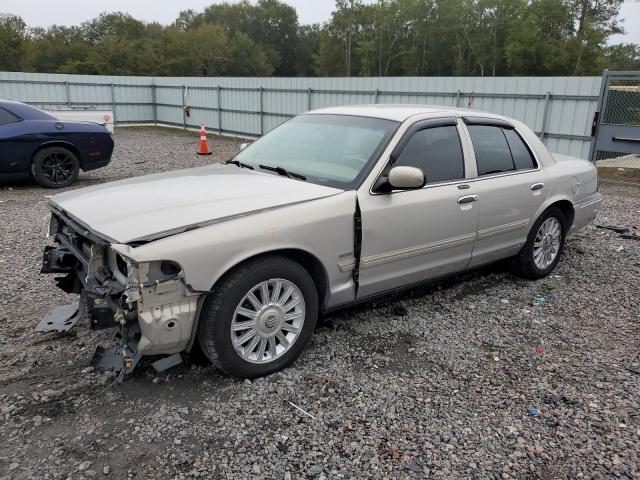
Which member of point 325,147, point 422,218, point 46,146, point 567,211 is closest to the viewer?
point 422,218

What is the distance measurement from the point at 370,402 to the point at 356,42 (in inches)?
3400

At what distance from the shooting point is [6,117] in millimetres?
8484

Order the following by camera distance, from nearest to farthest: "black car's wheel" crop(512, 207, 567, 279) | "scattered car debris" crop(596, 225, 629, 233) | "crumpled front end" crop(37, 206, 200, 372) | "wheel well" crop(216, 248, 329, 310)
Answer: "crumpled front end" crop(37, 206, 200, 372) < "wheel well" crop(216, 248, 329, 310) < "black car's wheel" crop(512, 207, 567, 279) < "scattered car debris" crop(596, 225, 629, 233)

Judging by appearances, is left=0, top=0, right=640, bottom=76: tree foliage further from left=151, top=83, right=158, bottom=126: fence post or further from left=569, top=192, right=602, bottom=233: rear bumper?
left=569, top=192, right=602, bottom=233: rear bumper

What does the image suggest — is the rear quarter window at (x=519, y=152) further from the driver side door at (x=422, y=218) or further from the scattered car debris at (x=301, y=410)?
the scattered car debris at (x=301, y=410)

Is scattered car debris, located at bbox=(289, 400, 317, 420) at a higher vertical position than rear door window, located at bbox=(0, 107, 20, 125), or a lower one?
lower

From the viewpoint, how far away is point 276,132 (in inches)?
184

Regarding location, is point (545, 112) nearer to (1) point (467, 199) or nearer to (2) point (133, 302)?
(1) point (467, 199)

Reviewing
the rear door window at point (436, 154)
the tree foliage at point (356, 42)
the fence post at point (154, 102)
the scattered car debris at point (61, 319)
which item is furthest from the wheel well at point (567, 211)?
the tree foliage at point (356, 42)

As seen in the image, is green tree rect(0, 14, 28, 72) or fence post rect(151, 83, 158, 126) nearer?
fence post rect(151, 83, 158, 126)

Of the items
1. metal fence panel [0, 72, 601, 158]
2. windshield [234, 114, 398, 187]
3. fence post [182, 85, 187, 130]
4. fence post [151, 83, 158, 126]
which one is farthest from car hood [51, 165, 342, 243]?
fence post [151, 83, 158, 126]

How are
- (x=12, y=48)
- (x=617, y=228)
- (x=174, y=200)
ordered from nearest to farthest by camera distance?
(x=174, y=200) < (x=617, y=228) < (x=12, y=48)

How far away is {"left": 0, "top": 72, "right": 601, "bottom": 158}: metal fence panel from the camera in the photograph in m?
12.1

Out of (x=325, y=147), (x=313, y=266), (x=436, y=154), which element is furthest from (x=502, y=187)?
(x=313, y=266)
